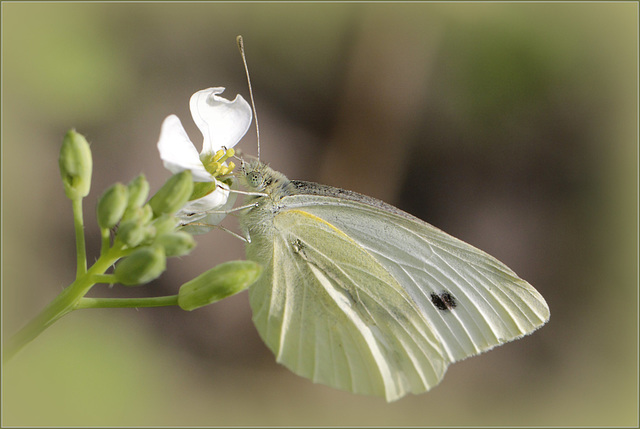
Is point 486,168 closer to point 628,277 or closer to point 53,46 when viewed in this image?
point 628,277

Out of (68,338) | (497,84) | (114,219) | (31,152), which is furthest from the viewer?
(497,84)

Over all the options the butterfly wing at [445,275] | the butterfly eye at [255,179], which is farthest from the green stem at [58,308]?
the butterfly wing at [445,275]

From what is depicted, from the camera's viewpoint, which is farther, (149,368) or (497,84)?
(497,84)

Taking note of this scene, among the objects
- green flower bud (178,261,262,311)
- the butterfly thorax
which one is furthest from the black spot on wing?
green flower bud (178,261,262,311)

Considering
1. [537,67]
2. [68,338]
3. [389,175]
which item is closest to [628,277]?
[537,67]

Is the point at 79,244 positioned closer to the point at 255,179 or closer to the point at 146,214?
the point at 146,214

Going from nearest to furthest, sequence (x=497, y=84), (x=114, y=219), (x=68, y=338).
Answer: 1. (x=114, y=219)
2. (x=68, y=338)
3. (x=497, y=84)

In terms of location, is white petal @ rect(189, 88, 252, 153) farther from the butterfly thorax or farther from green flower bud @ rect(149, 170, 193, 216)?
green flower bud @ rect(149, 170, 193, 216)
